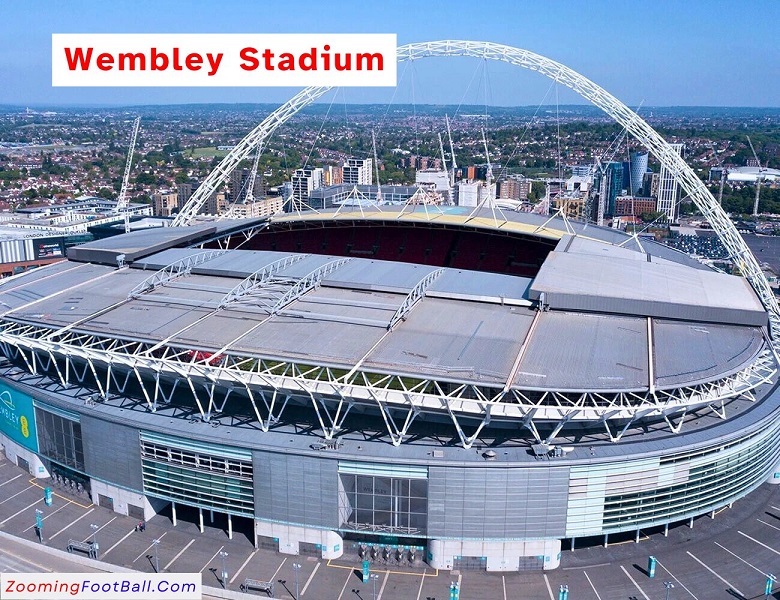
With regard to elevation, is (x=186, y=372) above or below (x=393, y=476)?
above

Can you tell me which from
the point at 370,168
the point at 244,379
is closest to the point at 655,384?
the point at 244,379

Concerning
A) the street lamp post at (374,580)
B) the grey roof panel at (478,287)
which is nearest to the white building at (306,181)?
the grey roof panel at (478,287)

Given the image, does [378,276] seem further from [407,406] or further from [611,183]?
[611,183]

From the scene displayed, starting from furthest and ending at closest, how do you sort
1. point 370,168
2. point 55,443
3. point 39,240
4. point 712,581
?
point 370,168, point 39,240, point 55,443, point 712,581

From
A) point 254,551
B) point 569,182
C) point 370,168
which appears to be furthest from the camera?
point 370,168

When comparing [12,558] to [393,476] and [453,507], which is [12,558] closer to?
[393,476]

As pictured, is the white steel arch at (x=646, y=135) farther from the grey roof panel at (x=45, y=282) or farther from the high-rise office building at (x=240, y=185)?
the high-rise office building at (x=240, y=185)
